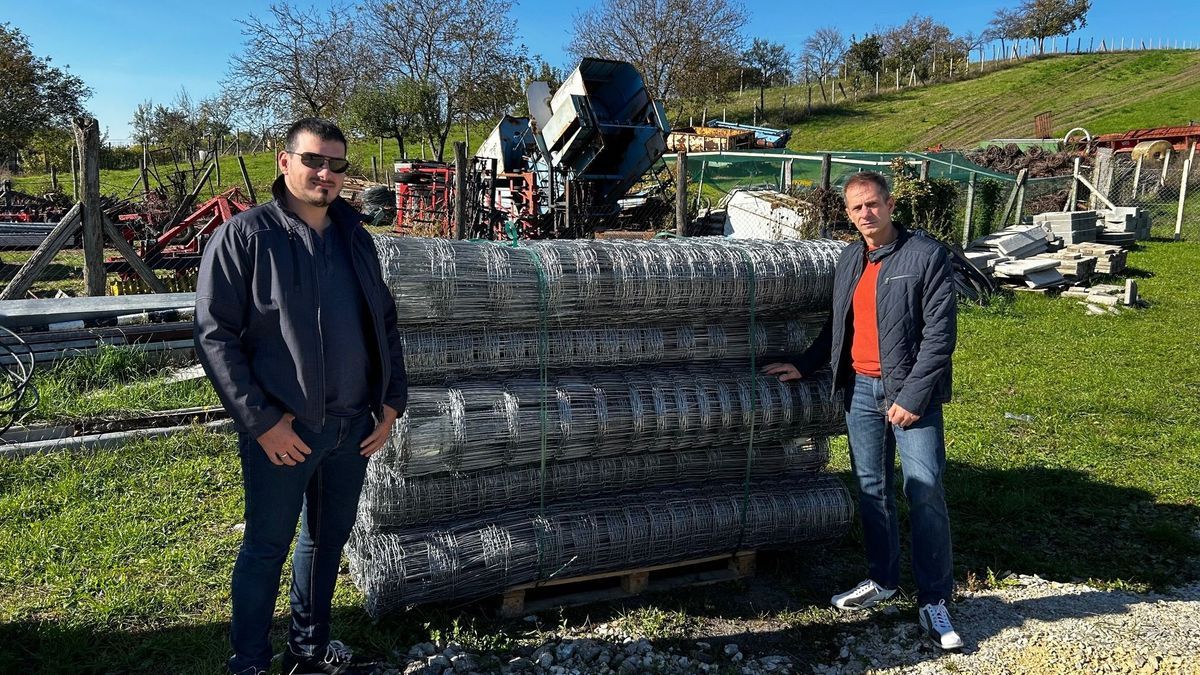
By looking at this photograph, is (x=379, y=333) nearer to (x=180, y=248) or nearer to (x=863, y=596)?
(x=863, y=596)

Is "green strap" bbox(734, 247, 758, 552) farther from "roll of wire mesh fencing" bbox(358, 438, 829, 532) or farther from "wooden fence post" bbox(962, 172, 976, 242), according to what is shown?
"wooden fence post" bbox(962, 172, 976, 242)

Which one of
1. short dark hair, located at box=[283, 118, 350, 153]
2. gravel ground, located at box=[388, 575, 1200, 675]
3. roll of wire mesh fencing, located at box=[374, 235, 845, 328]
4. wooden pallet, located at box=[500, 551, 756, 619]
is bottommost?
gravel ground, located at box=[388, 575, 1200, 675]

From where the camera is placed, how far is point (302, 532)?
3012 mm

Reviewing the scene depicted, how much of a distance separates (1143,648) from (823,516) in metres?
1.43

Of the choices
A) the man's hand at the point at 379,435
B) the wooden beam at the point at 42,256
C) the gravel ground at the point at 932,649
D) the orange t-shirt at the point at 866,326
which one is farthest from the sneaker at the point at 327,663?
the wooden beam at the point at 42,256

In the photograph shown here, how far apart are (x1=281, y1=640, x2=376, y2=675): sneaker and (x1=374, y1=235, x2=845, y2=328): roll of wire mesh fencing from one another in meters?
1.37

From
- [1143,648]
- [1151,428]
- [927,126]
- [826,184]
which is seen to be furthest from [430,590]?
[927,126]

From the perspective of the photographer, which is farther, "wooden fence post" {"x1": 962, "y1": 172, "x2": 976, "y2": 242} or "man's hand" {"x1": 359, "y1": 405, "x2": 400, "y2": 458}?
"wooden fence post" {"x1": 962, "y1": 172, "x2": 976, "y2": 242}

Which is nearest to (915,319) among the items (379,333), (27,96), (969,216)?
(379,333)

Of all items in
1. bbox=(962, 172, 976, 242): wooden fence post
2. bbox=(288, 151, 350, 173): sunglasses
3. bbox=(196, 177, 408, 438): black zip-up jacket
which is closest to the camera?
bbox=(196, 177, 408, 438): black zip-up jacket

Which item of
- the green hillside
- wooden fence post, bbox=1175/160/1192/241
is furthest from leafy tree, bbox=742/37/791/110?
wooden fence post, bbox=1175/160/1192/241

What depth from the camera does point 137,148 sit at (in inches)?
1679

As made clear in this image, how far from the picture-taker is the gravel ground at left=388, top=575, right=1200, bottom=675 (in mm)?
3238

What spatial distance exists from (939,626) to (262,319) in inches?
121
